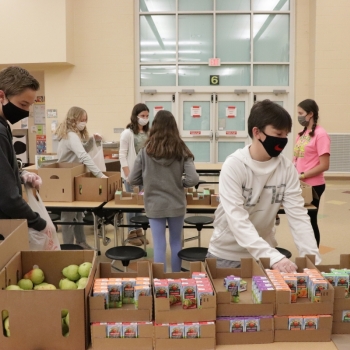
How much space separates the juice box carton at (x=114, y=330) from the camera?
4.59 ft

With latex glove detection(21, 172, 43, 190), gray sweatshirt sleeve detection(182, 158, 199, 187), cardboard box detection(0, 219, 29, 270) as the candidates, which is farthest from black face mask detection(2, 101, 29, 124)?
gray sweatshirt sleeve detection(182, 158, 199, 187)

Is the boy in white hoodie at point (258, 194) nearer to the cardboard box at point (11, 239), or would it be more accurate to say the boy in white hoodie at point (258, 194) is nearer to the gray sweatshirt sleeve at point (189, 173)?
the cardboard box at point (11, 239)

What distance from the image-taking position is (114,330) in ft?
4.61

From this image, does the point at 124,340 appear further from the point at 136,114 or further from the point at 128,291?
the point at 136,114

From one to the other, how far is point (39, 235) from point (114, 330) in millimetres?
990

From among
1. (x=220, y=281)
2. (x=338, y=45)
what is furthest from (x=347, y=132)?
(x=220, y=281)

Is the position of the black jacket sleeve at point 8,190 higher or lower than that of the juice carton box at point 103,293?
higher

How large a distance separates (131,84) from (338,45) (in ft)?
14.3

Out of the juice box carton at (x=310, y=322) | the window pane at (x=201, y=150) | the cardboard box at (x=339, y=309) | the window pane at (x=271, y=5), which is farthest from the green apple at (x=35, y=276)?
the window pane at (x=271, y=5)

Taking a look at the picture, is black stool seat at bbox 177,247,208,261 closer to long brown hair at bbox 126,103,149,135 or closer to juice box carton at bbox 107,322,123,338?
long brown hair at bbox 126,103,149,135

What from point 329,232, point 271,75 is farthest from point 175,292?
point 271,75

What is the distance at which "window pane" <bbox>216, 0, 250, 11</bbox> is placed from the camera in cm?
951

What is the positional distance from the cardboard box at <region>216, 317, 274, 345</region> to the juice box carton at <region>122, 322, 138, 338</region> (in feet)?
0.90

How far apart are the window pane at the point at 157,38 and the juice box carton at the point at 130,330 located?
8862 mm
